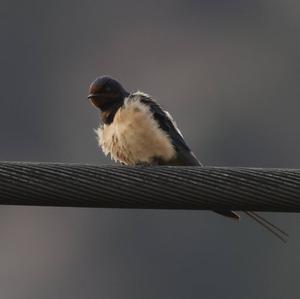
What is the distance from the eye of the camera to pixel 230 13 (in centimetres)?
6256

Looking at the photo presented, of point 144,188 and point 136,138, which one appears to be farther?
point 136,138

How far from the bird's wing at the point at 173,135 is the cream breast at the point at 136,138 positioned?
32mm

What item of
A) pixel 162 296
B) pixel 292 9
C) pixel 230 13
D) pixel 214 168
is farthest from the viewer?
pixel 230 13

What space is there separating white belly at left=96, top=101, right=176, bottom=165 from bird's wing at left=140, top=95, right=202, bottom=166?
3 cm

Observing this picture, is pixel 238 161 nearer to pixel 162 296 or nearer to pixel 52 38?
pixel 162 296

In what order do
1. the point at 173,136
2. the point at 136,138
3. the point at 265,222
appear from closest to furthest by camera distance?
the point at 265,222 → the point at 136,138 → the point at 173,136

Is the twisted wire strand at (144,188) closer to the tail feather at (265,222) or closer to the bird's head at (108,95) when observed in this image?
the tail feather at (265,222)

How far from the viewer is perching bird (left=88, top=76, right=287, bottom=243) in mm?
5723

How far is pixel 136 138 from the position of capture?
5715mm

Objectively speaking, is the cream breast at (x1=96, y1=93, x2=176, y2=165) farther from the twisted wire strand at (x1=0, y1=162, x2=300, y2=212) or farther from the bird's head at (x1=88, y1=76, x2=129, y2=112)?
the twisted wire strand at (x1=0, y1=162, x2=300, y2=212)

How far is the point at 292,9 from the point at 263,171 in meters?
53.9

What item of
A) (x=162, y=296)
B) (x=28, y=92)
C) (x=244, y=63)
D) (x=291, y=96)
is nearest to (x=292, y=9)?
(x=244, y=63)

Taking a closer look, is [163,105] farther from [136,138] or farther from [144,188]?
[144,188]

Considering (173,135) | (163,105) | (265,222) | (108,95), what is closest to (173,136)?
(173,135)
